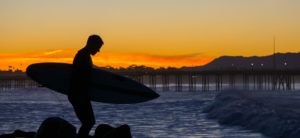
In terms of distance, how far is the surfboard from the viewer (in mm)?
12477

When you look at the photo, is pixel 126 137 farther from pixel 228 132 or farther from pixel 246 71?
pixel 246 71

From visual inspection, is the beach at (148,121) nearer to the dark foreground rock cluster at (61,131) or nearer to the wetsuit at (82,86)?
the dark foreground rock cluster at (61,131)

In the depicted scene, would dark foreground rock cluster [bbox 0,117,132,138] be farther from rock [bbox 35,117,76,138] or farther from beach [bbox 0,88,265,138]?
beach [bbox 0,88,265,138]

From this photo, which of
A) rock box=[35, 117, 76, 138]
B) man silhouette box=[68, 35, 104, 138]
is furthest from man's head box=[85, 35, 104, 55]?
rock box=[35, 117, 76, 138]

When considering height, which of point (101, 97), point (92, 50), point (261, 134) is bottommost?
point (261, 134)

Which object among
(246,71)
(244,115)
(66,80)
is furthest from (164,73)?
(66,80)

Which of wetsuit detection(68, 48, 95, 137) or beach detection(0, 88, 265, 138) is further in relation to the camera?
beach detection(0, 88, 265, 138)

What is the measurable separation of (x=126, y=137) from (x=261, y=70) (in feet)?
377

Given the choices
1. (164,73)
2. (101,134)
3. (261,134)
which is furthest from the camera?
(164,73)

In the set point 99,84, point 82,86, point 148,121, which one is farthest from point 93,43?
point 148,121

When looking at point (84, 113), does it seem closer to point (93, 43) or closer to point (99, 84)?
point (93, 43)

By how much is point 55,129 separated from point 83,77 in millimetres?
1760

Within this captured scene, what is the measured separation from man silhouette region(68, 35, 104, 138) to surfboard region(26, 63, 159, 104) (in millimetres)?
2670

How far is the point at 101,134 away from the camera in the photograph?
461 inches
